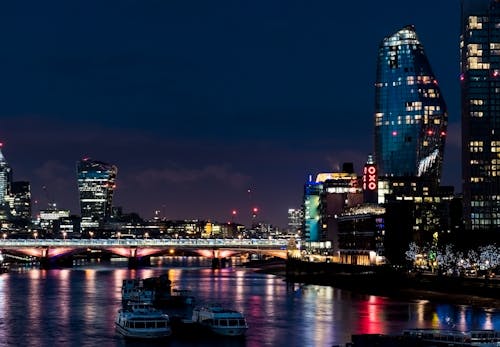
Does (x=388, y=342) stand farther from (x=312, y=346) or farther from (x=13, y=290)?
(x=13, y=290)

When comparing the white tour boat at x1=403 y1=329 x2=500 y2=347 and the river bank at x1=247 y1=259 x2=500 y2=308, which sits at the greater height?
the river bank at x1=247 y1=259 x2=500 y2=308

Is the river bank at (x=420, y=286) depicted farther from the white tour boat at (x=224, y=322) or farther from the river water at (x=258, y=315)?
the white tour boat at (x=224, y=322)

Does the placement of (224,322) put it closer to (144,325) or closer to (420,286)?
(144,325)

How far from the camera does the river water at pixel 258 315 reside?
9012cm

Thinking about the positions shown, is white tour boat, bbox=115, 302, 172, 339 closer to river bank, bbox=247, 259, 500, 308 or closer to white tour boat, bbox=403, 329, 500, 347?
white tour boat, bbox=403, 329, 500, 347

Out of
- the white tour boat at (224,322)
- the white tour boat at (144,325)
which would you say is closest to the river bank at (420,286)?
the white tour boat at (224,322)

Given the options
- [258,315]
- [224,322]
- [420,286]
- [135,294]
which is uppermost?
[420,286]

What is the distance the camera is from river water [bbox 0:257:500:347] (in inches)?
3548

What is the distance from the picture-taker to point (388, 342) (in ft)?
210

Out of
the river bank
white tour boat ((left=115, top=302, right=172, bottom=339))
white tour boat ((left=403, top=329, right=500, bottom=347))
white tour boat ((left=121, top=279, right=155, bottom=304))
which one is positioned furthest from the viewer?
the river bank

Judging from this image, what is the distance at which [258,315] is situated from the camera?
114m

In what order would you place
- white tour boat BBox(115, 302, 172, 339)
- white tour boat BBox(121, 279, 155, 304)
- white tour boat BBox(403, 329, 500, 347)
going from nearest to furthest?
white tour boat BBox(403, 329, 500, 347)
white tour boat BBox(115, 302, 172, 339)
white tour boat BBox(121, 279, 155, 304)

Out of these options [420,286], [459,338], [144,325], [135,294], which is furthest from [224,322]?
[420,286]

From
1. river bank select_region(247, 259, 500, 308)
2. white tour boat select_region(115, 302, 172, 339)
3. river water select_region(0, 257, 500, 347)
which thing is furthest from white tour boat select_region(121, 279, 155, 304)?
river bank select_region(247, 259, 500, 308)
